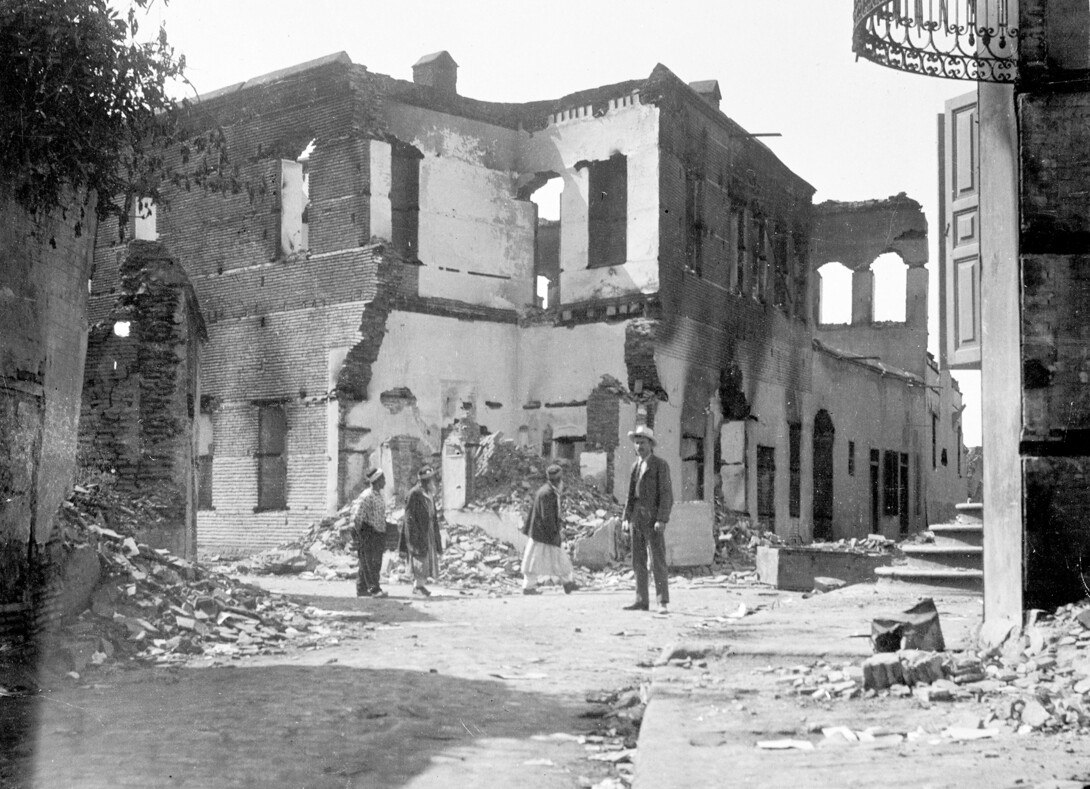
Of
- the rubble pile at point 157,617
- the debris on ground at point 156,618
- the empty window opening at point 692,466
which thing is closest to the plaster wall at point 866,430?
the empty window opening at point 692,466

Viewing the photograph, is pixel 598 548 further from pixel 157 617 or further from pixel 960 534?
pixel 157 617

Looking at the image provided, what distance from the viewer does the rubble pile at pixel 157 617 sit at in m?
8.78

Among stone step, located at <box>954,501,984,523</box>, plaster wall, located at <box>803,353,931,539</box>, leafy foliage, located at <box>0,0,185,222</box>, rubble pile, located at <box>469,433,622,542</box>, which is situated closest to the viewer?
leafy foliage, located at <box>0,0,185,222</box>

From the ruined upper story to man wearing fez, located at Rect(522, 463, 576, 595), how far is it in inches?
305

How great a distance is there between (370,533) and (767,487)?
14.8 meters

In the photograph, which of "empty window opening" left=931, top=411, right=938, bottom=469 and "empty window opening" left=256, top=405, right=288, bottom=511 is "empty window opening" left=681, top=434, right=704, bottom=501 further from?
"empty window opening" left=931, top=411, right=938, bottom=469

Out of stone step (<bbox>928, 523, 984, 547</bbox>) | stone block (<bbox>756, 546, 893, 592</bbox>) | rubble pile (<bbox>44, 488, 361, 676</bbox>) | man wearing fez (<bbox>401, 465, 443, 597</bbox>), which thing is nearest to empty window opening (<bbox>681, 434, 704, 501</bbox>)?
stone block (<bbox>756, 546, 893, 592</bbox>)

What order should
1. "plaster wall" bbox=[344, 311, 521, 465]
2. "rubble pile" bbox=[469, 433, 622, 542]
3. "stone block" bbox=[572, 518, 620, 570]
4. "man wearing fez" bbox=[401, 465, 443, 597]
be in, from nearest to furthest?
"man wearing fez" bbox=[401, 465, 443, 597]
"stone block" bbox=[572, 518, 620, 570]
"rubble pile" bbox=[469, 433, 622, 542]
"plaster wall" bbox=[344, 311, 521, 465]

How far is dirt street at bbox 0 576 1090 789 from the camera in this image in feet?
15.4

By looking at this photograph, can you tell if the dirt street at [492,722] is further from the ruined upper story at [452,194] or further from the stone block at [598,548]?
the ruined upper story at [452,194]

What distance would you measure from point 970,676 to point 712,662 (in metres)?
1.93

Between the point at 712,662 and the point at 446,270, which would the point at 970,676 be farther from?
the point at 446,270

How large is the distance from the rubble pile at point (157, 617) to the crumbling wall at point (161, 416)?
5606 millimetres

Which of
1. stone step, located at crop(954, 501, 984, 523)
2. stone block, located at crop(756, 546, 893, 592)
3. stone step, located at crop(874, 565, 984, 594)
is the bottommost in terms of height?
stone block, located at crop(756, 546, 893, 592)
